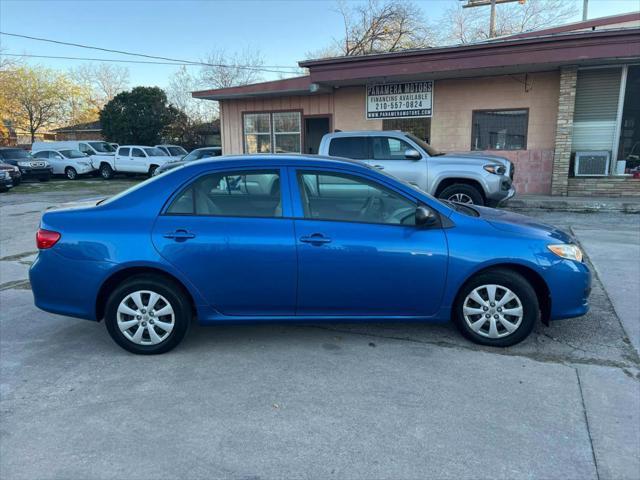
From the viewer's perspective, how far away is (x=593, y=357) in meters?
3.83

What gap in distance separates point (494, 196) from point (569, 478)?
693cm

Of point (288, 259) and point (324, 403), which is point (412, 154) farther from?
point (324, 403)

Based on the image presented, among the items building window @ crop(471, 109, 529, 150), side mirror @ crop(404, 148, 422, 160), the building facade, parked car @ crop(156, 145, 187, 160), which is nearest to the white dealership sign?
the building facade

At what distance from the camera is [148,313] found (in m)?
3.82

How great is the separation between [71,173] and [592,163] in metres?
24.0

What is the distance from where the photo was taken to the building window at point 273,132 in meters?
16.2

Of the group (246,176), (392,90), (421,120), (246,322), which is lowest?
(246,322)

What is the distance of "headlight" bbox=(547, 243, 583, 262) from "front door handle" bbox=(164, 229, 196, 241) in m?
2.91

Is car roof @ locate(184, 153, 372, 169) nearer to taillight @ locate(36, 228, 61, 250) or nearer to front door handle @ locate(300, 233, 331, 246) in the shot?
front door handle @ locate(300, 233, 331, 246)

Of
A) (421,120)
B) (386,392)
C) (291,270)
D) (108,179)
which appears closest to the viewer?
(386,392)

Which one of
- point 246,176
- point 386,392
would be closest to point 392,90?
point 246,176

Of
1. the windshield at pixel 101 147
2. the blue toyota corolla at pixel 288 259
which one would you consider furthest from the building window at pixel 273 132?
the windshield at pixel 101 147

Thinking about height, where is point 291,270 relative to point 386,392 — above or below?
above

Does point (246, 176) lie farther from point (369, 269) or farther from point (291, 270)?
point (369, 269)
